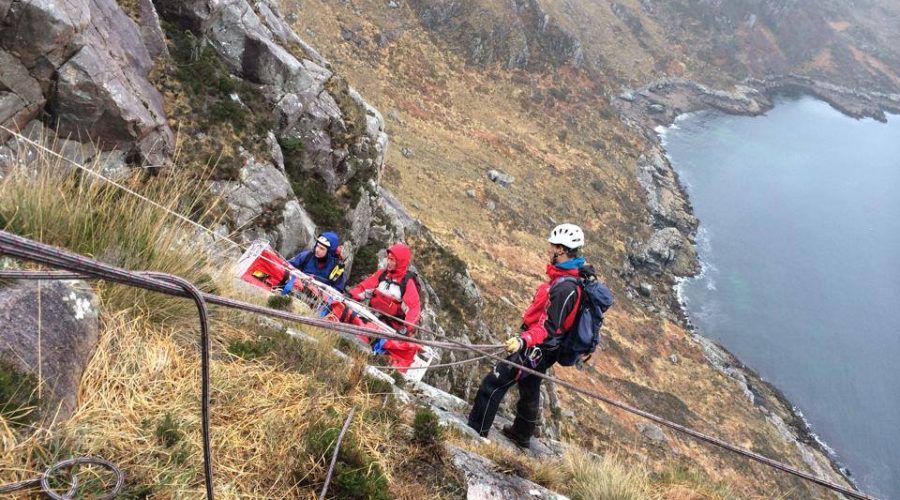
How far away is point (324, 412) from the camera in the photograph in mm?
3773

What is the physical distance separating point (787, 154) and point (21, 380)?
92800mm

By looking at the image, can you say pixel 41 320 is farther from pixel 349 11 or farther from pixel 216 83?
pixel 349 11

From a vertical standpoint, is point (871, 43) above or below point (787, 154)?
above

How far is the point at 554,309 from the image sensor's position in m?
5.55

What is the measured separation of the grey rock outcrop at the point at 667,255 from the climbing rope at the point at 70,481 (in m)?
50.0

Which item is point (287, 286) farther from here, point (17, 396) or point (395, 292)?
point (17, 396)

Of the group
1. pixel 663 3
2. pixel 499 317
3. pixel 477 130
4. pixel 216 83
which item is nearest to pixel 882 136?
pixel 663 3

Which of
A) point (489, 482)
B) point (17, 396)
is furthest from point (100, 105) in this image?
point (489, 482)

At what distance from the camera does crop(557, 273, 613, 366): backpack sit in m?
5.59

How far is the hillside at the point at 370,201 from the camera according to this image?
11.4 ft

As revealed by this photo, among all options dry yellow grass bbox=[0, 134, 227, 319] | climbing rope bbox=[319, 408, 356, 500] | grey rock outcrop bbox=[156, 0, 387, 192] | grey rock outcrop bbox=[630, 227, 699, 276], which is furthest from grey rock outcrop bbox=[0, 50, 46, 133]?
grey rock outcrop bbox=[630, 227, 699, 276]

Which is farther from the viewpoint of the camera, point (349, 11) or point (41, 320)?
point (349, 11)

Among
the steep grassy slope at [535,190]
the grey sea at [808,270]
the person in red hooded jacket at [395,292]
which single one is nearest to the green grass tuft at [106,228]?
the person in red hooded jacket at [395,292]

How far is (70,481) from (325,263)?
6.70m
